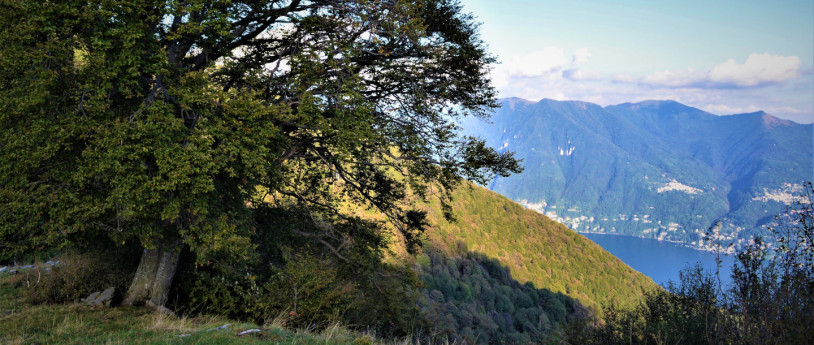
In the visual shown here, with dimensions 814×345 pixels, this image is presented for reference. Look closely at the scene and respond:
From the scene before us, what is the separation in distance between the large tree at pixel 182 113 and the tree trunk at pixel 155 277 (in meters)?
0.03

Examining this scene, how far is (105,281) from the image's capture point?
11.5 meters

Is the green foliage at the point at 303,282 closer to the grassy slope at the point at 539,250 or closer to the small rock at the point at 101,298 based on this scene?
the small rock at the point at 101,298

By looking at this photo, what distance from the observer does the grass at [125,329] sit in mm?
7199

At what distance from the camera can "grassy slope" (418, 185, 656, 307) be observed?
315ft

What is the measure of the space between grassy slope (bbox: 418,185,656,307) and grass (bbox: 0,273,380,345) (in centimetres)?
7848

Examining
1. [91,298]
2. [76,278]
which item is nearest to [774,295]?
[91,298]

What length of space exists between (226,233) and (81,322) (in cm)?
314

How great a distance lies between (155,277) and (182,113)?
479 centimetres

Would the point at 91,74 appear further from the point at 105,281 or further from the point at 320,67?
the point at 105,281

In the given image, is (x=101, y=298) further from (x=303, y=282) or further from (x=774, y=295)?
(x=774, y=295)


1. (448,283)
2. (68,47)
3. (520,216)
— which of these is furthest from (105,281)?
(520,216)

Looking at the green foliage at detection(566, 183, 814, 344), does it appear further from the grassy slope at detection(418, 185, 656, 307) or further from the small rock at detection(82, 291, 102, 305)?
the grassy slope at detection(418, 185, 656, 307)

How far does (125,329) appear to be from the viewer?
837cm

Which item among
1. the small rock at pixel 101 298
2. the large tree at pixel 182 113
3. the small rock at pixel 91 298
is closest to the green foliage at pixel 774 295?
the large tree at pixel 182 113
